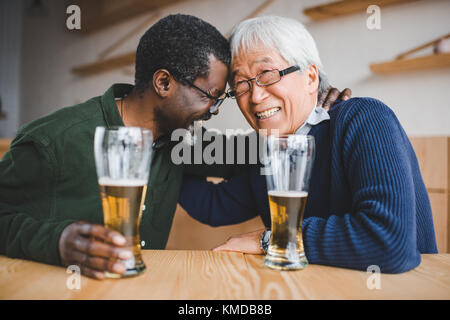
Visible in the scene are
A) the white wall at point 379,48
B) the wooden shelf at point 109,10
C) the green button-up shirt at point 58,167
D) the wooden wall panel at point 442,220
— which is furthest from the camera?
the wooden shelf at point 109,10

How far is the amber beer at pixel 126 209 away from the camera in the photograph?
0.61 meters

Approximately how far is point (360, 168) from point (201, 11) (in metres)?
2.70

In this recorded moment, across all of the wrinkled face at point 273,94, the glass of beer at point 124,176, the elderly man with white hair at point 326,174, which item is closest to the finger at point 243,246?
the elderly man with white hair at point 326,174

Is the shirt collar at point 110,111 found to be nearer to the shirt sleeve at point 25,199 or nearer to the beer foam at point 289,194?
the shirt sleeve at point 25,199

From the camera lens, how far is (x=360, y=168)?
0.84 meters

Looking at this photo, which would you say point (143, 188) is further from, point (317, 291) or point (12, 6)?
point (12, 6)

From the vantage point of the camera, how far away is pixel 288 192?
68 cm

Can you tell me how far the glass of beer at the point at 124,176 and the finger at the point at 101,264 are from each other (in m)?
0.01

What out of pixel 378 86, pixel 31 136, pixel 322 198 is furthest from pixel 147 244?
pixel 378 86

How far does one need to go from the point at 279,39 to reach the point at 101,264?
852 millimetres

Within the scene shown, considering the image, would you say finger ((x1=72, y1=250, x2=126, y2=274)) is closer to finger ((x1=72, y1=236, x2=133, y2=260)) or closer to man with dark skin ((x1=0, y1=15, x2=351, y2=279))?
finger ((x1=72, y1=236, x2=133, y2=260))

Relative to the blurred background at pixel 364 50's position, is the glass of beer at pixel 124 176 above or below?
below

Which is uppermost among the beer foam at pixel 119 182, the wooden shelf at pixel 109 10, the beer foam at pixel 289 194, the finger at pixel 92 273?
the wooden shelf at pixel 109 10

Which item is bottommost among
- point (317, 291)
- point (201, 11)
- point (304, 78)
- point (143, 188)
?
point (317, 291)
